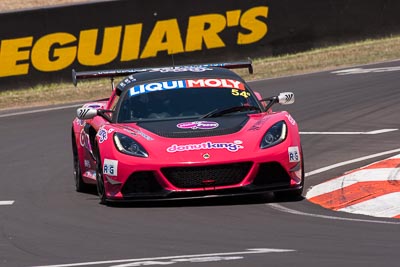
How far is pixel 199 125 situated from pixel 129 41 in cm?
1240

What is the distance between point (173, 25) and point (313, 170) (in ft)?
36.3

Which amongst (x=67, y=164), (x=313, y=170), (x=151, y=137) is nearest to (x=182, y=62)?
(x=67, y=164)

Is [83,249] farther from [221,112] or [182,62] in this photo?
[182,62]

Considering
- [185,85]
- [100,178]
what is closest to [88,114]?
[100,178]

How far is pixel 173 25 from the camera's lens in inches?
909

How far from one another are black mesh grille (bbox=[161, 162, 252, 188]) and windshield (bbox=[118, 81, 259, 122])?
3.68ft

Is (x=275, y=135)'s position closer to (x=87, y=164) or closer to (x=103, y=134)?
(x=103, y=134)

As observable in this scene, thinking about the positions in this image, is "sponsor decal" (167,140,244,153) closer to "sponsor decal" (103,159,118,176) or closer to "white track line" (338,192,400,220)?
"sponsor decal" (103,159,118,176)

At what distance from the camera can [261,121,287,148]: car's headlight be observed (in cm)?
1030

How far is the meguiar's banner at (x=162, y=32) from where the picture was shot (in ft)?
72.8

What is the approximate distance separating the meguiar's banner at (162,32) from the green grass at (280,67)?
189 mm

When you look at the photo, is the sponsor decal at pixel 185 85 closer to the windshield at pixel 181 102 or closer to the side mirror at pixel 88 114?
the windshield at pixel 181 102

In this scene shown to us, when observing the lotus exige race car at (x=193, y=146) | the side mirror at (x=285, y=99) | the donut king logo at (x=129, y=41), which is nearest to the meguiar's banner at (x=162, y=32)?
the donut king logo at (x=129, y=41)

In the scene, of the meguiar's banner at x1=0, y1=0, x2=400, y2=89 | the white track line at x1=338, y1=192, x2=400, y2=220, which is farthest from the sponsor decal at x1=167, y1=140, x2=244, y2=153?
the meguiar's banner at x1=0, y1=0, x2=400, y2=89
